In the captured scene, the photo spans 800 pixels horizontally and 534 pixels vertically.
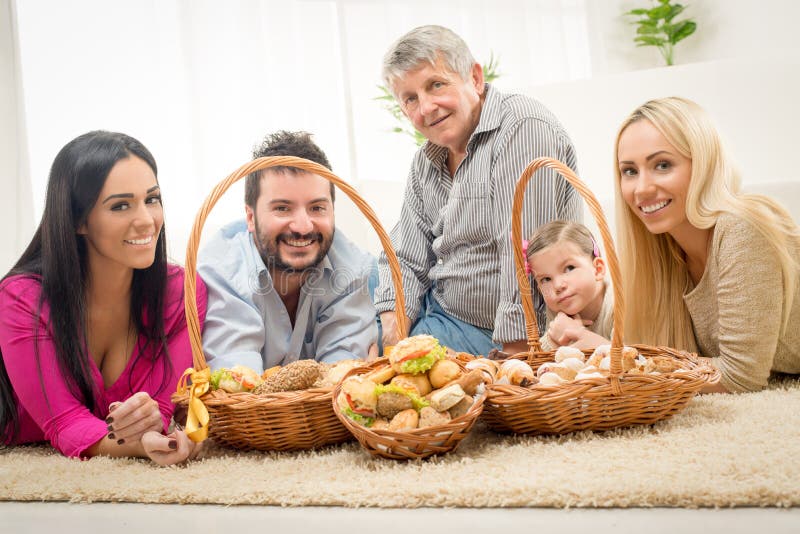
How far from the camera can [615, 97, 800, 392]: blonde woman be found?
139 cm

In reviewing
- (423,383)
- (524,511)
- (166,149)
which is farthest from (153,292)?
(166,149)

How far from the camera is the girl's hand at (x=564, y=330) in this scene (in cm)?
162

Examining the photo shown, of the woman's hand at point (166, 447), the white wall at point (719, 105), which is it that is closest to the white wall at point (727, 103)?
the white wall at point (719, 105)

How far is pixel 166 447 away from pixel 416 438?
18.1 inches

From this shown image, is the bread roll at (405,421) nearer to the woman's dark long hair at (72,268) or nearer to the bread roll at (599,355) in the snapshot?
the bread roll at (599,355)

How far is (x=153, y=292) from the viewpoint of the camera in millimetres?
1539

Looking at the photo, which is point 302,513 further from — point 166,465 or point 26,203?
point 26,203

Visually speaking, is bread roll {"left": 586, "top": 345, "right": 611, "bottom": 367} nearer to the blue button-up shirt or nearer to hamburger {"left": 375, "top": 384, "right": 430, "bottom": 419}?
hamburger {"left": 375, "top": 384, "right": 430, "bottom": 419}

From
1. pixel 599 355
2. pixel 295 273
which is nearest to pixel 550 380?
pixel 599 355

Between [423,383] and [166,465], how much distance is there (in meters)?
0.47

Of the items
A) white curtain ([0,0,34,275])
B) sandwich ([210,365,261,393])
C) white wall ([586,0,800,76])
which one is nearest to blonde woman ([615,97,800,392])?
sandwich ([210,365,261,393])

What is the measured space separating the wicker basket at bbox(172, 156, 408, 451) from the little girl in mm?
672

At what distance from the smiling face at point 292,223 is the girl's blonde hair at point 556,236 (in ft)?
1.70

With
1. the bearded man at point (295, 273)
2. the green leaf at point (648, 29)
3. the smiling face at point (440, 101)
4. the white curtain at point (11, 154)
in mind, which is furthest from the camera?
the green leaf at point (648, 29)
